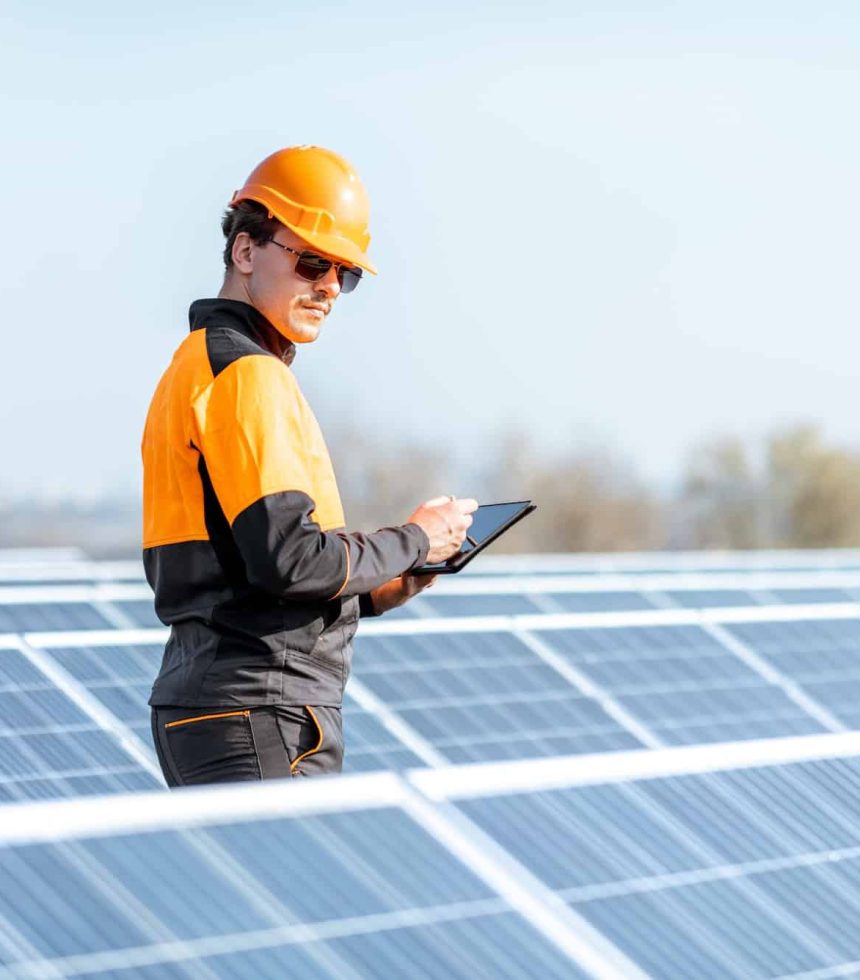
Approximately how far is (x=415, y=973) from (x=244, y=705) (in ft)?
2.19

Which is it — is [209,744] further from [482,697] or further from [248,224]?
[482,697]

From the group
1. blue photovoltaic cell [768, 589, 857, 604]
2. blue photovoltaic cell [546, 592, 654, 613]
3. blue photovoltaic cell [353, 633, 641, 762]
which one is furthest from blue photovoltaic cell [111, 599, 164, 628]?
blue photovoltaic cell [768, 589, 857, 604]

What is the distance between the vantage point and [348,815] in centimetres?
314

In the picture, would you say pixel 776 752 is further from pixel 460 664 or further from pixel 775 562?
pixel 775 562

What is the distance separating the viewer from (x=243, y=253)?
12.4ft

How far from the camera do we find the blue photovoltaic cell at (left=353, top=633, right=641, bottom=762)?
27.7 feet

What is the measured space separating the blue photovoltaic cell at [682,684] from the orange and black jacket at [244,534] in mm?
5826

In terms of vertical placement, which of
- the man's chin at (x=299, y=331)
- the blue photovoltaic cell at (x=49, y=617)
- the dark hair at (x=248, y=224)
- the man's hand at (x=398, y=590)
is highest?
the dark hair at (x=248, y=224)

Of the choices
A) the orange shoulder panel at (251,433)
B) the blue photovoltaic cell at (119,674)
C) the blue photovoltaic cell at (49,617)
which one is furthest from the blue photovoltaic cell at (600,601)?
the orange shoulder panel at (251,433)

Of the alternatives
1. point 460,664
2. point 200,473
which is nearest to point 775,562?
point 460,664

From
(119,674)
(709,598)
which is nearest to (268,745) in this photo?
(119,674)

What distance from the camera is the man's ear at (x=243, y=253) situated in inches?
148

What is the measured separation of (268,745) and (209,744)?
13 cm

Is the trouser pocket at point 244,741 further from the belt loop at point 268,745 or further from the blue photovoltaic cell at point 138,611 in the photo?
the blue photovoltaic cell at point 138,611
